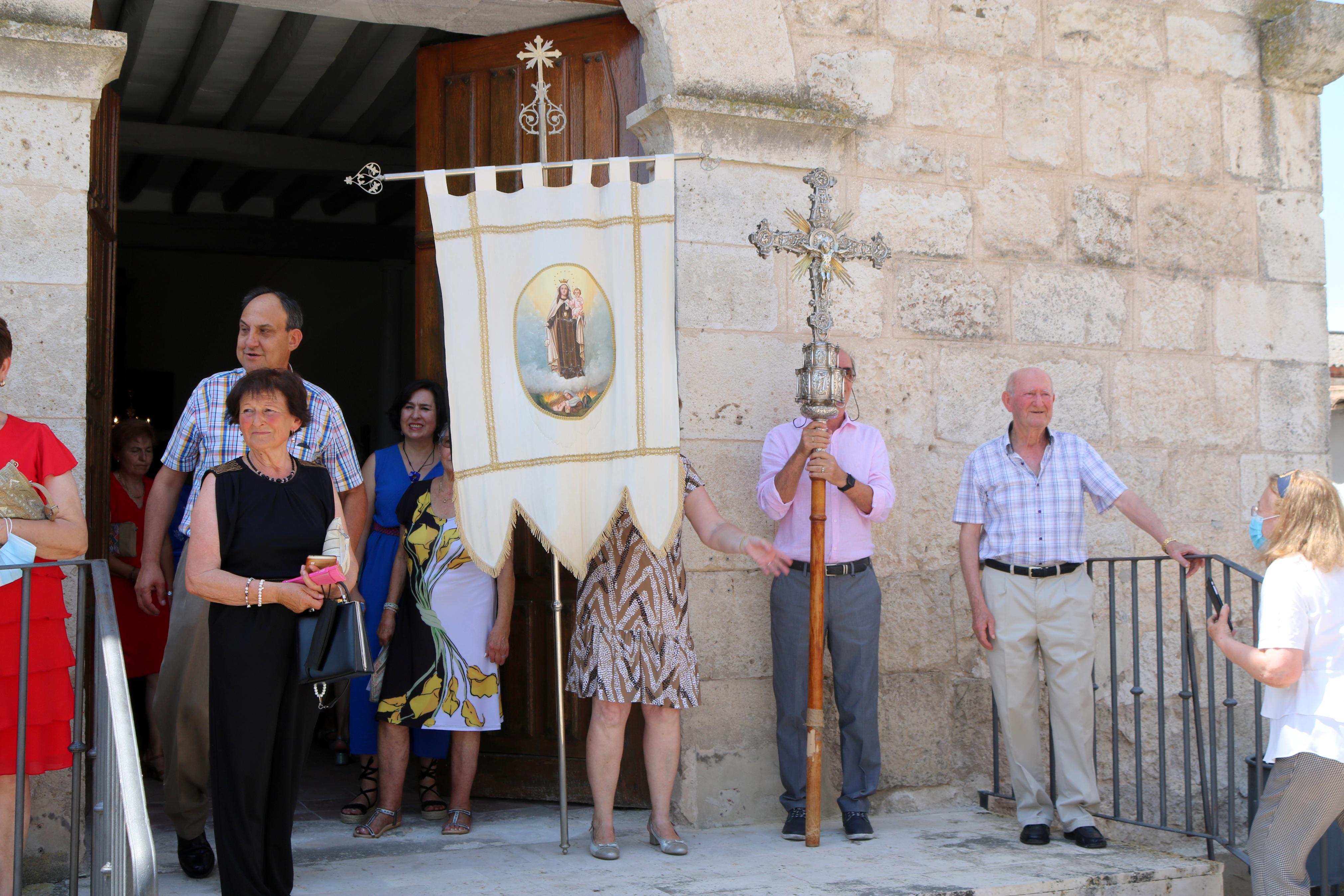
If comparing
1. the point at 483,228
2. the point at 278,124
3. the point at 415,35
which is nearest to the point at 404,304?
the point at 278,124

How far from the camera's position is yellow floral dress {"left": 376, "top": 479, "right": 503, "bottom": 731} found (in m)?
4.05

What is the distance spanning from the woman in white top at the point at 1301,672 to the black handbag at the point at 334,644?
7.25 ft

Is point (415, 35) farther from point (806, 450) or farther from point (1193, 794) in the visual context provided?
point (1193, 794)

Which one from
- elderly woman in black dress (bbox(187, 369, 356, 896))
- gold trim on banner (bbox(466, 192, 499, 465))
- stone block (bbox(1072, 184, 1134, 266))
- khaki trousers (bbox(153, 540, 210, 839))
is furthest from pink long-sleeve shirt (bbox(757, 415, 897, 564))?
khaki trousers (bbox(153, 540, 210, 839))

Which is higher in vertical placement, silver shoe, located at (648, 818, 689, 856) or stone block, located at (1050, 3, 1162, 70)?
stone block, located at (1050, 3, 1162, 70)

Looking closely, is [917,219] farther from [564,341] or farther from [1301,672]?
[1301,672]

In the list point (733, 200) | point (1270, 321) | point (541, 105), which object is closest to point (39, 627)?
point (541, 105)

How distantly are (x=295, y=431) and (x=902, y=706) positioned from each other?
2360 mm

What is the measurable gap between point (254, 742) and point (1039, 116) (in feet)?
11.9

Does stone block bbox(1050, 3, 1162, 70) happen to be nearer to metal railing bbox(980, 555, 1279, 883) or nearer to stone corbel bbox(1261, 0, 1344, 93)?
stone corbel bbox(1261, 0, 1344, 93)

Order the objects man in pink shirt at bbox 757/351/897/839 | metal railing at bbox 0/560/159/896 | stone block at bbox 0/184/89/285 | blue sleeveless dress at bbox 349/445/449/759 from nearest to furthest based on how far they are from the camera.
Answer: metal railing at bbox 0/560/159/896 < stone block at bbox 0/184/89/285 < man in pink shirt at bbox 757/351/897/839 < blue sleeveless dress at bbox 349/445/449/759

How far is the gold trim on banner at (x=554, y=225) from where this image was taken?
12.5 ft

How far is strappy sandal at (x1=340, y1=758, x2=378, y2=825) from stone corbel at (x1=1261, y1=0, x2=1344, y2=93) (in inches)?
174

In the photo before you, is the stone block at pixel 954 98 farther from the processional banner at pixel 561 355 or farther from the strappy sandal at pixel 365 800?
the strappy sandal at pixel 365 800
